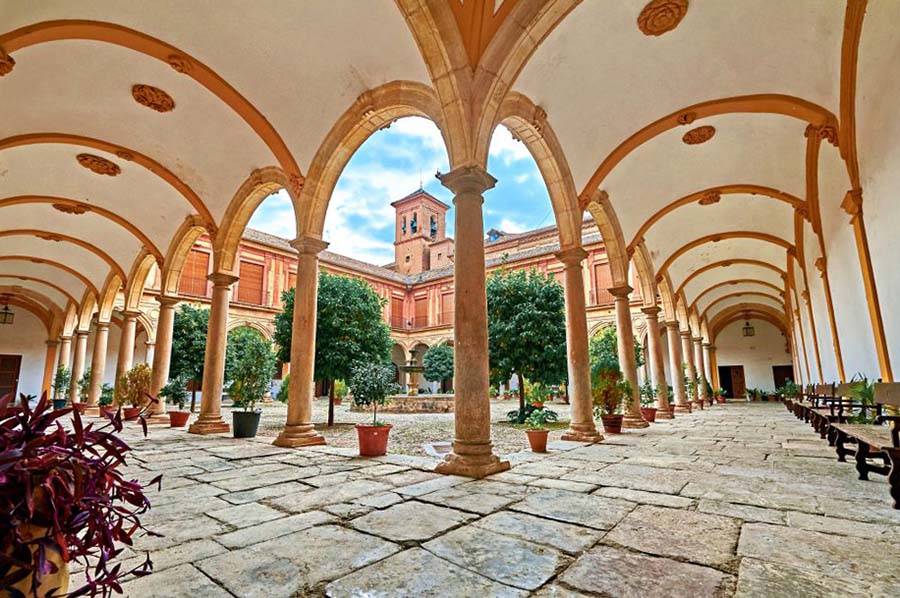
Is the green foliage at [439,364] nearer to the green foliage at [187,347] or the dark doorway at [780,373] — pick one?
the green foliage at [187,347]

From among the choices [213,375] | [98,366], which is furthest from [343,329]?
[98,366]

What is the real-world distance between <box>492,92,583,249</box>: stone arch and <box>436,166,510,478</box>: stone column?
161cm

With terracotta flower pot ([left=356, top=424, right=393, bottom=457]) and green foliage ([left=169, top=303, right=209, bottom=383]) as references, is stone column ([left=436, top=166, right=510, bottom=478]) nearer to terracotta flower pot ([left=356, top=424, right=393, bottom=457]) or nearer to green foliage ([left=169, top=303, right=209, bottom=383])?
terracotta flower pot ([left=356, top=424, right=393, bottom=457])

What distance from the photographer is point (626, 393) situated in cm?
819

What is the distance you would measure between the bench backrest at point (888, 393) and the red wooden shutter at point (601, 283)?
17.4 meters

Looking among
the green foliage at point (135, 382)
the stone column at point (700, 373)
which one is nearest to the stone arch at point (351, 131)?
the green foliage at point (135, 382)

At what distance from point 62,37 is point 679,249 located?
13467mm

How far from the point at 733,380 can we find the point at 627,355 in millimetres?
24088

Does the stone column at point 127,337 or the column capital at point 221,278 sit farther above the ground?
the column capital at point 221,278

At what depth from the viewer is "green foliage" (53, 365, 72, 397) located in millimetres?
16422

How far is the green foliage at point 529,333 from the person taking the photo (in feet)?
36.0

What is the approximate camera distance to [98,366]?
14.0 meters

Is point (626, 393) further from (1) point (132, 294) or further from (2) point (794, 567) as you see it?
(1) point (132, 294)

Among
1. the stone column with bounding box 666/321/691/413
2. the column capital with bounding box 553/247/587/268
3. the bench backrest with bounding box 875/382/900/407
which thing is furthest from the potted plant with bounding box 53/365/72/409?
the bench backrest with bounding box 875/382/900/407
